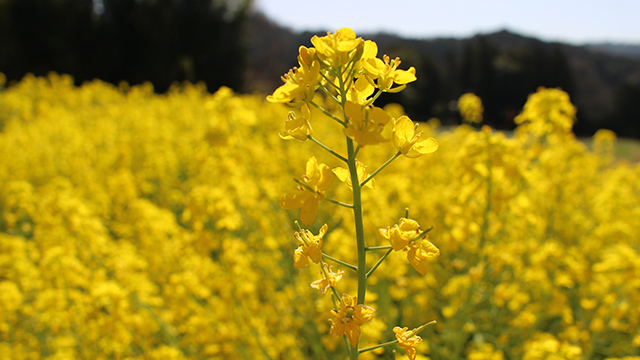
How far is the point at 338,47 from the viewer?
101 cm

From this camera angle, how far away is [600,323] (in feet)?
10.1

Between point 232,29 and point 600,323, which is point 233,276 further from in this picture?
point 232,29

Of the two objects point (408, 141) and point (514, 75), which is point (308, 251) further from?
point (514, 75)

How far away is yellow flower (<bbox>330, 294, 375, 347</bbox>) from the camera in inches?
41.8

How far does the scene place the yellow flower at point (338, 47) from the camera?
1015mm

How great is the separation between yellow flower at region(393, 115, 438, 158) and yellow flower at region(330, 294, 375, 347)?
0.41 metres

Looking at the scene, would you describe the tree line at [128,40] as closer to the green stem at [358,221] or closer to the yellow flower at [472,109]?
the yellow flower at [472,109]

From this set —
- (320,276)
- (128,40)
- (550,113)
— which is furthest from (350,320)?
(128,40)

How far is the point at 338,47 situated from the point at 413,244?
0.54 m

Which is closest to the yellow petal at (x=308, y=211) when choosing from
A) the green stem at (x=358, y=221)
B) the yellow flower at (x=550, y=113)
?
the green stem at (x=358, y=221)

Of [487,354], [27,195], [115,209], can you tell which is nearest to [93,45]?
[115,209]

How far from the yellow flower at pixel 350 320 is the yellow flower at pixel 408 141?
41 centimetres

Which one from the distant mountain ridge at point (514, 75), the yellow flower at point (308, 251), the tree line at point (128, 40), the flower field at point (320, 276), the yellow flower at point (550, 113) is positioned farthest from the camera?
the distant mountain ridge at point (514, 75)

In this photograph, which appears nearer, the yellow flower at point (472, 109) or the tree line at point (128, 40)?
the yellow flower at point (472, 109)
